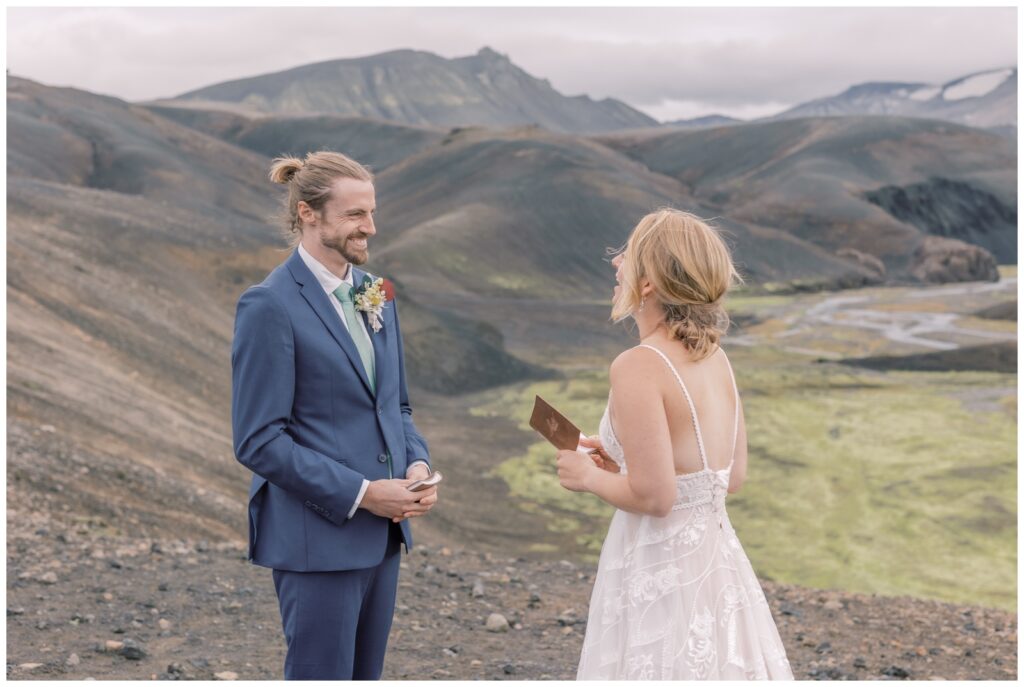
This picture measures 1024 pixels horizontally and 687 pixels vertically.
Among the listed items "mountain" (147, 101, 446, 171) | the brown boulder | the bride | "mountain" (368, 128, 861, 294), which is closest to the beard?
the bride

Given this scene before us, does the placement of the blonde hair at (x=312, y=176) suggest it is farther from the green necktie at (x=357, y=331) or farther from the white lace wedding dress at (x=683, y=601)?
the white lace wedding dress at (x=683, y=601)

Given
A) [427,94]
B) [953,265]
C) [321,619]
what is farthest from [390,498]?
[427,94]

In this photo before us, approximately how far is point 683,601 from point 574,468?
458 millimetres

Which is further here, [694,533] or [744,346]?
[744,346]

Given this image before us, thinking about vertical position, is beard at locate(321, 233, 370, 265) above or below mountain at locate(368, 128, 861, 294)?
below

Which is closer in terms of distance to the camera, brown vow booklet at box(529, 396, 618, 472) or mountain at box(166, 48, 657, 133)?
brown vow booklet at box(529, 396, 618, 472)

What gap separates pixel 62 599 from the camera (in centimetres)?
658

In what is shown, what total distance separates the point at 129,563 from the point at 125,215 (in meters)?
19.9

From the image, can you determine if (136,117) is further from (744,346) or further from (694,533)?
(694,533)

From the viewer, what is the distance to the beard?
125 inches

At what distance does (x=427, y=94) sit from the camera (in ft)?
517

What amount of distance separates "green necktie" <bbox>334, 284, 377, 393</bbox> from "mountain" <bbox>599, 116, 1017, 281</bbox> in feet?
173

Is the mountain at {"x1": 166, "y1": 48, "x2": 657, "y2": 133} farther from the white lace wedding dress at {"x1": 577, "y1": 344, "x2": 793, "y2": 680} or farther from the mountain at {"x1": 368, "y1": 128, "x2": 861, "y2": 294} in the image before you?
the white lace wedding dress at {"x1": 577, "y1": 344, "x2": 793, "y2": 680}

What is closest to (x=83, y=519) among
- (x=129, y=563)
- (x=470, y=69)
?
(x=129, y=563)
